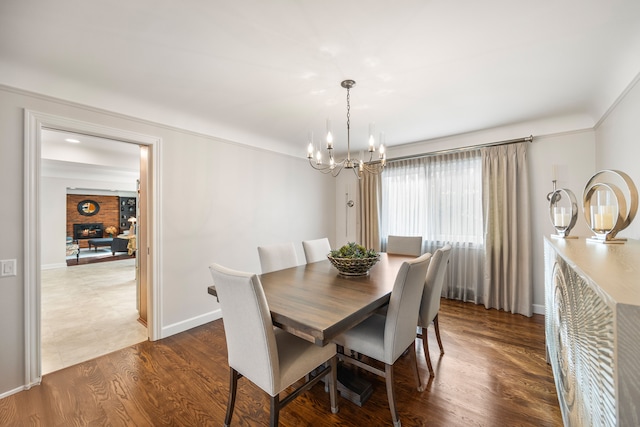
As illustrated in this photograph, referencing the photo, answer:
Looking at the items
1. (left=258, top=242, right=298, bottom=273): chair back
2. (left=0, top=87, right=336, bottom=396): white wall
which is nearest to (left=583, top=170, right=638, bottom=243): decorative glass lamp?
(left=258, top=242, right=298, bottom=273): chair back

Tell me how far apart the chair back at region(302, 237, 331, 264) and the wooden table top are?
47 centimetres

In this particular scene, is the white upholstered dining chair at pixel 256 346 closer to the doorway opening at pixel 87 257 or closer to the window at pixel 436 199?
the doorway opening at pixel 87 257

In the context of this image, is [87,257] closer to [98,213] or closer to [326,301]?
[98,213]

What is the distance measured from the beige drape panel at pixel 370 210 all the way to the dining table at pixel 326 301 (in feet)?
6.84

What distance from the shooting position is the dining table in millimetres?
1318

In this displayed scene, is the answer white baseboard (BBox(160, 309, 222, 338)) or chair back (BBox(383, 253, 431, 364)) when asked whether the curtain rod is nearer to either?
chair back (BBox(383, 253, 431, 364))

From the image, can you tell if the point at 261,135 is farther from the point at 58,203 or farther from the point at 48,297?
the point at 58,203

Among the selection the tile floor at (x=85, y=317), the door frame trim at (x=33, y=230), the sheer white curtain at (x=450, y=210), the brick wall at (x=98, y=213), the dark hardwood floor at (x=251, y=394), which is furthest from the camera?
the brick wall at (x=98, y=213)

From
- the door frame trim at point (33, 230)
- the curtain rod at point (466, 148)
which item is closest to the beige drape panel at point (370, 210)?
the curtain rod at point (466, 148)

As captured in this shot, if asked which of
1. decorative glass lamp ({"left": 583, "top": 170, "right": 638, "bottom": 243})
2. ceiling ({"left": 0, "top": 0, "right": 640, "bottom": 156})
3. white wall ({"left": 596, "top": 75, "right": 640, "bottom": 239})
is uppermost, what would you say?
ceiling ({"left": 0, "top": 0, "right": 640, "bottom": 156})

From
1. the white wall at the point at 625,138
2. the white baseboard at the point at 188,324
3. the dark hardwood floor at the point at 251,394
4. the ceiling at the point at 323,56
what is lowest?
the dark hardwood floor at the point at 251,394

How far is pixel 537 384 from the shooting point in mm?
1967

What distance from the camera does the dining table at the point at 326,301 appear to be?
4.33 ft

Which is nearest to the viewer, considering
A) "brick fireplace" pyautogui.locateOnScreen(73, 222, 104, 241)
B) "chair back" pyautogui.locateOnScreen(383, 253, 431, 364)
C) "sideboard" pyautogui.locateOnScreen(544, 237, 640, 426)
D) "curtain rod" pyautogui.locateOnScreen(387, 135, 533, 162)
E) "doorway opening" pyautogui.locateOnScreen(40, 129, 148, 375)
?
"sideboard" pyautogui.locateOnScreen(544, 237, 640, 426)
